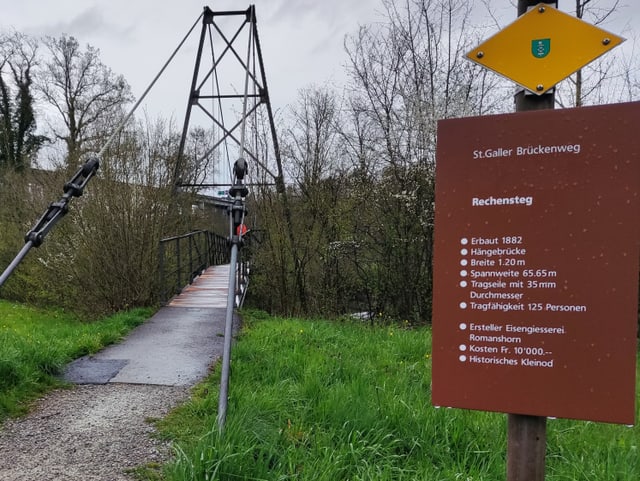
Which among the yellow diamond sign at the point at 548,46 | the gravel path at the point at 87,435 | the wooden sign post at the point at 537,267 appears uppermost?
the yellow diamond sign at the point at 548,46

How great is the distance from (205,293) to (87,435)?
678 centimetres

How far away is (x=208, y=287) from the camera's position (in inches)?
421

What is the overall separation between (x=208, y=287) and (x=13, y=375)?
22.4 feet

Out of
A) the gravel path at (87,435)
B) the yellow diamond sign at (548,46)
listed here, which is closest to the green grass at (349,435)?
the gravel path at (87,435)

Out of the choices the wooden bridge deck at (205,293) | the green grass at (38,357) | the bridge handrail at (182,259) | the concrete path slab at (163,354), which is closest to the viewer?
the green grass at (38,357)

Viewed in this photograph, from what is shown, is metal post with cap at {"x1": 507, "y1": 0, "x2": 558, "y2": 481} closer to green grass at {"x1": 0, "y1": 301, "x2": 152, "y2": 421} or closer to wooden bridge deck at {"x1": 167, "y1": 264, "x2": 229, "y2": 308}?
green grass at {"x1": 0, "y1": 301, "x2": 152, "y2": 421}

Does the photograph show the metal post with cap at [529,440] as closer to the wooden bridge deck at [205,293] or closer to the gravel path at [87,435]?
the gravel path at [87,435]

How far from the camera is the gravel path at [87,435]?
267 cm

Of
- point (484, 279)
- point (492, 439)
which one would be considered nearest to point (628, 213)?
point (484, 279)

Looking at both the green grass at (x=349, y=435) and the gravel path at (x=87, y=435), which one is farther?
the gravel path at (x=87, y=435)

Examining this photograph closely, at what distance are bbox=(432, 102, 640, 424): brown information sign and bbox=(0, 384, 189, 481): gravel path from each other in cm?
194

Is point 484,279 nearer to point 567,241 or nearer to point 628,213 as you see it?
point 567,241

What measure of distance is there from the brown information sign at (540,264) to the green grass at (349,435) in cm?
107

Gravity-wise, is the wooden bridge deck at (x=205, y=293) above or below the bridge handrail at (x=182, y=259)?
below
